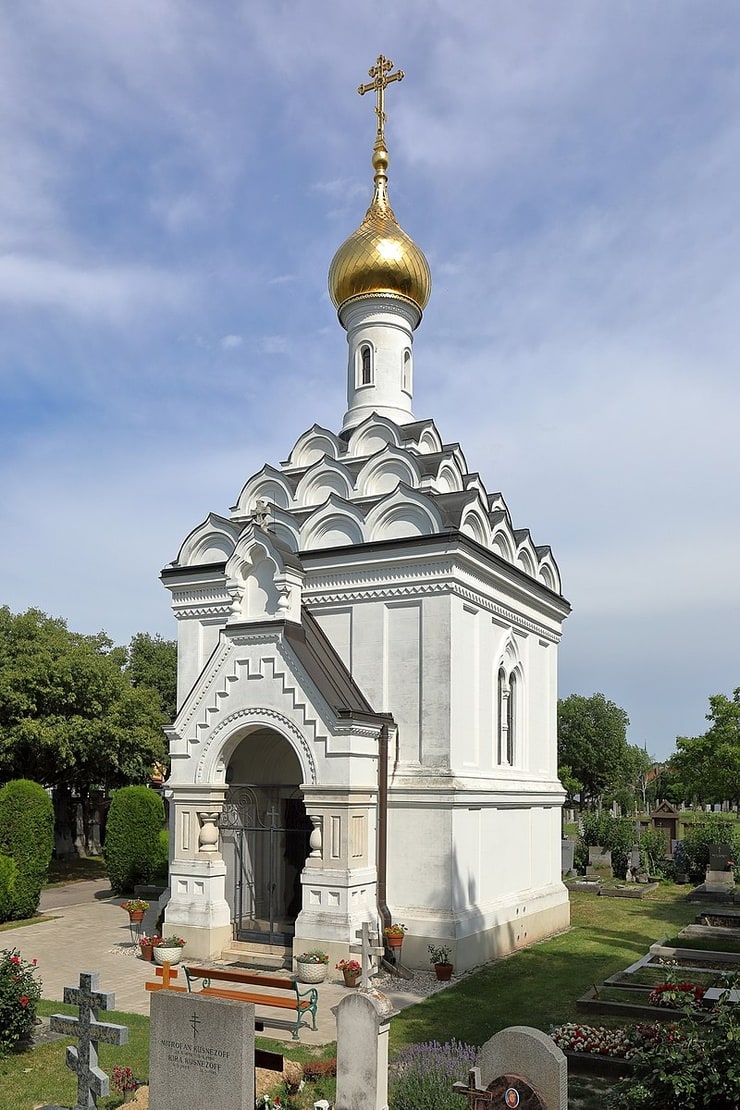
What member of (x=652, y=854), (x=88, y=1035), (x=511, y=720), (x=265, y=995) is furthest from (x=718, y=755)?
(x=88, y=1035)

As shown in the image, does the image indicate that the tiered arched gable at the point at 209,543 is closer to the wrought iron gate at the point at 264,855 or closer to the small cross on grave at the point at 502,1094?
the wrought iron gate at the point at 264,855

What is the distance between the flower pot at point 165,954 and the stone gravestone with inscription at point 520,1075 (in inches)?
348

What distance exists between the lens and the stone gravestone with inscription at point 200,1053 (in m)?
7.69

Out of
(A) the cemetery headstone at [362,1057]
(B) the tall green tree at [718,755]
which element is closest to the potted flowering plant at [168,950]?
(A) the cemetery headstone at [362,1057]

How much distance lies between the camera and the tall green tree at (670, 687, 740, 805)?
109 ft

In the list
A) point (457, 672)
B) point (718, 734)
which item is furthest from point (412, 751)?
point (718, 734)

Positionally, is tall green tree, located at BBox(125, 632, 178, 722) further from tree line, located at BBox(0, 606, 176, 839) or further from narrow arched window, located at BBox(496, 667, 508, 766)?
narrow arched window, located at BBox(496, 667, 508, 766)

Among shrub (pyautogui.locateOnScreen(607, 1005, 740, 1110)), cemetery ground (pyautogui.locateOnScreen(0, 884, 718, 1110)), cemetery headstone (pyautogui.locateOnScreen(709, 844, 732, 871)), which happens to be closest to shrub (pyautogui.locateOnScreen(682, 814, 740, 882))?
cemetery headstone (pyautogui.locateOnScreen(709, 844, 732, 871))

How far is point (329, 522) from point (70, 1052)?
10.8m

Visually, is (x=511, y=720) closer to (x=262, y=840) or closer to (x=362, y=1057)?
(x=262, y=840)

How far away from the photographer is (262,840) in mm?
17672

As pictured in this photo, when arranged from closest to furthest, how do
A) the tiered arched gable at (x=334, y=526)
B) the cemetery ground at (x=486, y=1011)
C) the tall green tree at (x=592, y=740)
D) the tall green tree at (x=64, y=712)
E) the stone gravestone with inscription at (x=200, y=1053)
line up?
the stone gravestone with inscription at (x=200, y=1053) → the cemetery ground at (x=486, y=1011) → the tiered arched gable at (x=334, y=526) → the tall green tree at (x=64, y=712) → the tall green tree at (x=592, y=740)

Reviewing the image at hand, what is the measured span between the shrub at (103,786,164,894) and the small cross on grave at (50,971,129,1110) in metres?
16.4

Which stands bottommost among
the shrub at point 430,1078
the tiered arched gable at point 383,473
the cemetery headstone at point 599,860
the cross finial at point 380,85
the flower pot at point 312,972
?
the cemetery headstone at point 599,860
